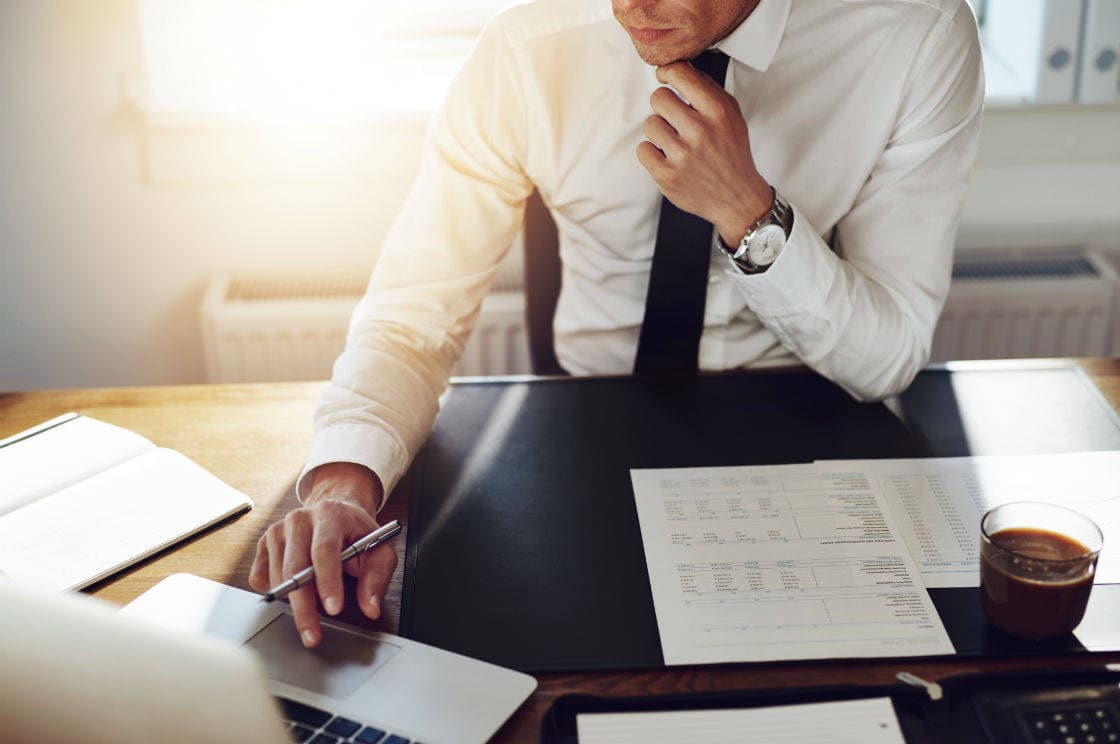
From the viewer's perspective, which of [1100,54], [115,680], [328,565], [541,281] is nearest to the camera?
[115,680]

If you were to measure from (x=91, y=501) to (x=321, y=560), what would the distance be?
0.30 m

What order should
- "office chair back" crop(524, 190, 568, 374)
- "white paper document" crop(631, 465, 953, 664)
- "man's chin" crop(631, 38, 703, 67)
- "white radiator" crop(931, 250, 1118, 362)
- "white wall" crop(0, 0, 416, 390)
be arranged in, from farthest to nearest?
1. "white radiator" crop(931, 250, 1118, 362)
2. "white wall" crop(0, 0, 416, 390)
3. "office chair back" crop(524, 190, 568, 374)
4. "man's chin" crop(631, 38, 703, 67)
5. "white paper document" crop(631, 465, 953, 664)

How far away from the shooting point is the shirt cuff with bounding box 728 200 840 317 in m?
1.17

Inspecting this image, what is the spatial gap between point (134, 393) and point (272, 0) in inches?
38.4

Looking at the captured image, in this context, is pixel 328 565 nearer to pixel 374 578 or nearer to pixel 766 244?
pixel 374 578

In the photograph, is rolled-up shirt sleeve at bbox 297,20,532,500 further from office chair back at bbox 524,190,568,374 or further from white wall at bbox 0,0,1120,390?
white wall at bbox 0,0,1120,390

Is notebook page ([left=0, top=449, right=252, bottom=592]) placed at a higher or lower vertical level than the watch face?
lower

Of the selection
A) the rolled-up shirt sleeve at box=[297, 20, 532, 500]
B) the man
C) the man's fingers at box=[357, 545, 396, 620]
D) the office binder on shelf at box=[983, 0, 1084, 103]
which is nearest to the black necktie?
the man

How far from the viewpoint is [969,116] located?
4.16ft

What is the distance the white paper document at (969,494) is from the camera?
947 millimetres

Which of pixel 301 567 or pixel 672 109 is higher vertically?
pixel 672 109

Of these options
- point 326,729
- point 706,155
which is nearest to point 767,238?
point 706,155

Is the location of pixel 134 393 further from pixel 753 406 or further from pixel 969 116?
pixel 969 116

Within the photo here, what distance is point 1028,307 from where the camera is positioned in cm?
205
